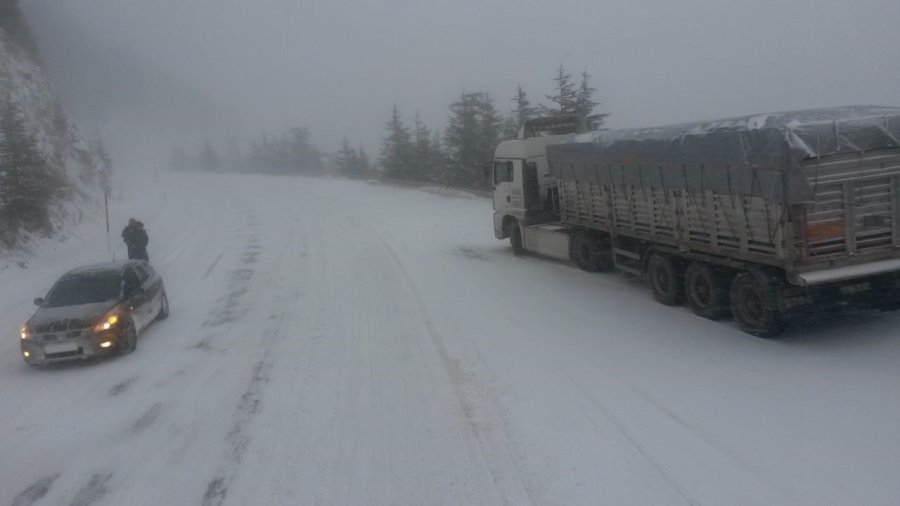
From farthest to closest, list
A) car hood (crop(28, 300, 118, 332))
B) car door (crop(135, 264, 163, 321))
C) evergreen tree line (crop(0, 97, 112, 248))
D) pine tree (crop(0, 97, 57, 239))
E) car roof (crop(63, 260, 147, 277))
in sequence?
pine tree (crop(0, 97, 57, 239)), evergreen tree line (crop(0, 97, 112, 248)), car door (crop(135, 264, 163, 321)), car roof (crop(63, 260, 147, 277)), car hood (crop(28, 300, 118, 332))

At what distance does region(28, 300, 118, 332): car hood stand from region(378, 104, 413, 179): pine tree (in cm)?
5187

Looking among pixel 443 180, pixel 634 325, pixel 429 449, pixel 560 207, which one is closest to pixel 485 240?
pixel 560 207

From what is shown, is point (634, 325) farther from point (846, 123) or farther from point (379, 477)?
point (379, 477)

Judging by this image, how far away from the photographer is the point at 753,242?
1062 centimetres

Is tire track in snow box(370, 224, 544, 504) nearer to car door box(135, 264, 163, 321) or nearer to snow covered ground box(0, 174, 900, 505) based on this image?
snow covered ground box(0, 174, 900, 505)

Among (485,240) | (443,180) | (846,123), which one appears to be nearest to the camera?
(846,123)

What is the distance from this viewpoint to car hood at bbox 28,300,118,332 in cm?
1110

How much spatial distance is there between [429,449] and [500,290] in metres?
8.49

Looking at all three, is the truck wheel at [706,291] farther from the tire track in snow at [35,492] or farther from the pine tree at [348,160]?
the pine tree at [348,160]

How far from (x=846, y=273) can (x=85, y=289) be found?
11590 millimetres

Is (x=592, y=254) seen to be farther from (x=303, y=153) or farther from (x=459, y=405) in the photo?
(x=303, y=153)

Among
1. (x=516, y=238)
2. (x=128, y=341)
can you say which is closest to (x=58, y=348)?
(x=128, y=341)

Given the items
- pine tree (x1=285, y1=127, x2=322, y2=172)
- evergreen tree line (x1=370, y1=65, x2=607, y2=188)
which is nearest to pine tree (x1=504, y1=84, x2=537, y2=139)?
evergreen tree line (x1=370, y1=65, x2=607, y2=188)

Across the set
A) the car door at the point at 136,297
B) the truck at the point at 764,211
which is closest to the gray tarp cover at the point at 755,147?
the truck at the point at 764,211
